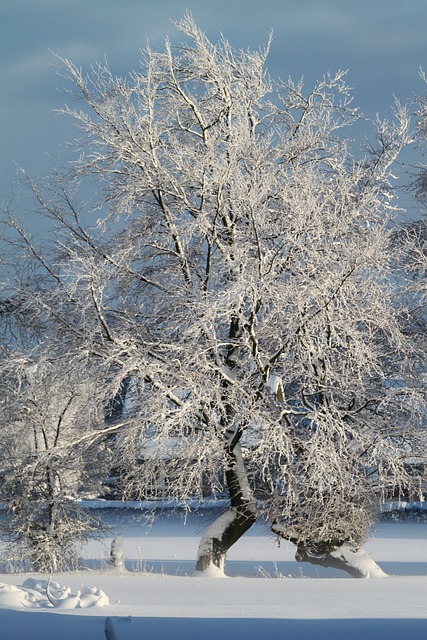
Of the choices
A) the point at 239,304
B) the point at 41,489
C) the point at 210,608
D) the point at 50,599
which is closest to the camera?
the point at 50,599

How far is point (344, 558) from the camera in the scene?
54.9ft

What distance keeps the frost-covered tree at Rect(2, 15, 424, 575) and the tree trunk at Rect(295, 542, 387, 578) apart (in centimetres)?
4

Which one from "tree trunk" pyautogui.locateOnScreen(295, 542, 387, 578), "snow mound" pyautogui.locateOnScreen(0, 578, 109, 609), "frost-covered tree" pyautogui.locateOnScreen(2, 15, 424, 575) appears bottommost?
"snow mound" pyautogui.locateOnScreen(0, 578, 109, 609)

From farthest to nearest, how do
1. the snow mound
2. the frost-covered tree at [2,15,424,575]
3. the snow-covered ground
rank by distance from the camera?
the frost-covered tree at [2,15,424,575]
the snow mound
the snow-covered ground

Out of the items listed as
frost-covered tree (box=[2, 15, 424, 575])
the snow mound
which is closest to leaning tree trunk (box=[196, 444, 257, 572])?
frost-covered tree (box=[2, 15, 424, 575])

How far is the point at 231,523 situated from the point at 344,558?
6.80ft

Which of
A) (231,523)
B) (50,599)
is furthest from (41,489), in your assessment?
(50,599)

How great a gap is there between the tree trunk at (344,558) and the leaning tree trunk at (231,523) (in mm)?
1165

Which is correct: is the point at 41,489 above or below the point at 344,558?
above

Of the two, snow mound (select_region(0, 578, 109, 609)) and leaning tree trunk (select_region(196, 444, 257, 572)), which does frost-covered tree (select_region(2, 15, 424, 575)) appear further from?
snow mound (select_region(0, 578, 109, 609))

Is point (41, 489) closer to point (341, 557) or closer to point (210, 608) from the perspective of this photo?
point (341, 557)

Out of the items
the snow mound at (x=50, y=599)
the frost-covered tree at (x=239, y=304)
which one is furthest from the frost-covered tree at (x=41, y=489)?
the snow mound at (x=50, y=599)

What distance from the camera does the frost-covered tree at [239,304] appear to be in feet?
49.8

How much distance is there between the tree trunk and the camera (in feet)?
54.1
